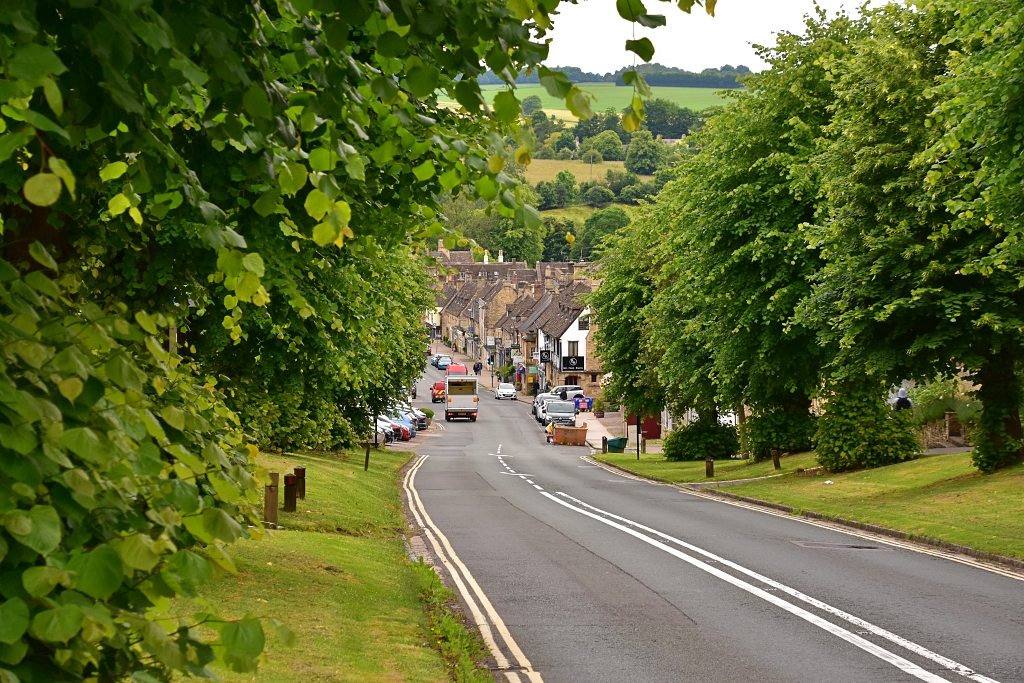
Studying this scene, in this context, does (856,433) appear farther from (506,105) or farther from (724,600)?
(506,105)

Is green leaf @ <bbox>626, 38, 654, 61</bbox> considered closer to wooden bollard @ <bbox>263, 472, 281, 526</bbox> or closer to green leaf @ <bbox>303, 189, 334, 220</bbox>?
green leaf @ <bbox>303, 189, 334, 220</bbox>

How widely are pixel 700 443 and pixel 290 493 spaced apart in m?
35.3

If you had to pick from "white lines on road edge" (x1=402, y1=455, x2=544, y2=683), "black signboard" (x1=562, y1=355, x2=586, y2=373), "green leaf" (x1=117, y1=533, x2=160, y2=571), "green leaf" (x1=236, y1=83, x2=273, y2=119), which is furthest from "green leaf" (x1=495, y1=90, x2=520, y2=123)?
"black signboard" (x1=562, y1=355, x2=586, y2=373)

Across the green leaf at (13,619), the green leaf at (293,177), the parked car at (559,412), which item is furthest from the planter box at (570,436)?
the green leaf at (13,619)

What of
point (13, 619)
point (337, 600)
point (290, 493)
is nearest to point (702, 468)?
point (290, 493)

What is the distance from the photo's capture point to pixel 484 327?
166m

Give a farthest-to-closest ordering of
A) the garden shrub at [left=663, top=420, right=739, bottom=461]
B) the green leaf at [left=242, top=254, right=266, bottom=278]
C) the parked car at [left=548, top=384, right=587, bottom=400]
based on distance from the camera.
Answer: the parked car at [left=548, top=384, right=587, bottom=400] → the garden shrub at [left=663, top=420, right=739, bottom=461] → the green leaf at [left=242, top=254, right=266, bottom=278]

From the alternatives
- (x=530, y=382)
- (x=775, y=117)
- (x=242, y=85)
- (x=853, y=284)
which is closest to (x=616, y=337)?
(x=775, y=117)

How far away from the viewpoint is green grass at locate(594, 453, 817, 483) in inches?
1665

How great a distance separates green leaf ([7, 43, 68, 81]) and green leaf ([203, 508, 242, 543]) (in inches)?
60.6

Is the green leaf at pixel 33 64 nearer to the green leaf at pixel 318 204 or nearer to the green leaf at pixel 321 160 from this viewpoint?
the green leaf at pixel 318 204

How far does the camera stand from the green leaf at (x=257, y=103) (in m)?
3.75

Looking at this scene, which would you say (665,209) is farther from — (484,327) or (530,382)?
(484,327)

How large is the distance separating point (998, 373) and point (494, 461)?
31.7m
